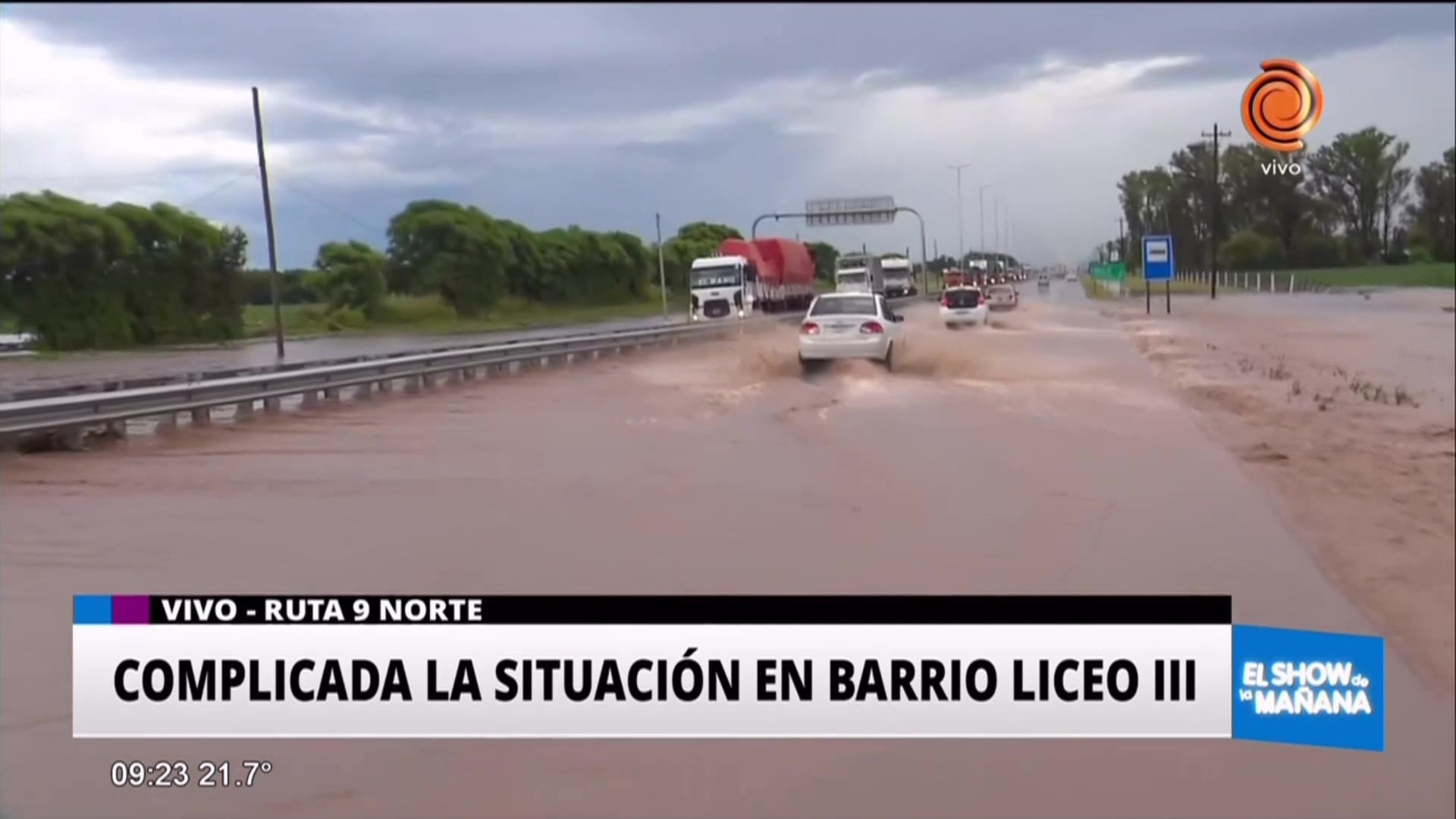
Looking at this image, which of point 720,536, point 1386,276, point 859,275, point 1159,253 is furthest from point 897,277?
point 1386,276

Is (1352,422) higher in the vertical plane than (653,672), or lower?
higher

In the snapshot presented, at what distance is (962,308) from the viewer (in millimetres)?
6227

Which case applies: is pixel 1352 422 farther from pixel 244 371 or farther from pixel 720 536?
pixel 244 371

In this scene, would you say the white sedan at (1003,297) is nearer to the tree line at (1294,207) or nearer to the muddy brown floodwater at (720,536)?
the muddy brown floodwater at (720,536)

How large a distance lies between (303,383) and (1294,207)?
16.1 feet

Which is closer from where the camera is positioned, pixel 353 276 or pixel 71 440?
pixel 353 276

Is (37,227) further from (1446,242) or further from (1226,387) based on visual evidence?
(1446,242)

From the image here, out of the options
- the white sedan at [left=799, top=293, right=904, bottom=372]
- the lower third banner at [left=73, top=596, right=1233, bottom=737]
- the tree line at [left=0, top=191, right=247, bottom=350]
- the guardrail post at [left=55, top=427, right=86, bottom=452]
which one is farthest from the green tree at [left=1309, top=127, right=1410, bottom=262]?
the guardrail post at [left=55, top=427, right=86, bottom=452]

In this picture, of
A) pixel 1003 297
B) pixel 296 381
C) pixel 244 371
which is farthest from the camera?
pixel 296 381

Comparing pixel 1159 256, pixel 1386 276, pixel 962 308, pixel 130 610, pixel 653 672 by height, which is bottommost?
pixel 653 672

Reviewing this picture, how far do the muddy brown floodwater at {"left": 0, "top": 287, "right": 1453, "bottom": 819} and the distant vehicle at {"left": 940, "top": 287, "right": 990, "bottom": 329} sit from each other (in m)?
0.10

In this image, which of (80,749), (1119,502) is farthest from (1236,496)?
(80,749)

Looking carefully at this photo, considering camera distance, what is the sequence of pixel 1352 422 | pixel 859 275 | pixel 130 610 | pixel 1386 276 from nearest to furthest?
pixel 130 610 < pixel 1352 422 < pixel 1386 276 < pixel 859 275

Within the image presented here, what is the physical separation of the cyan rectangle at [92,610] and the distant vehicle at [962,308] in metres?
3.74
